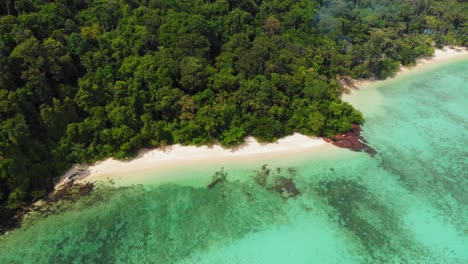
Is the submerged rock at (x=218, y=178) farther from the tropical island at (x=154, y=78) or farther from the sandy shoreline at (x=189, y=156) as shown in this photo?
the tropical island at (x=154, y=78)

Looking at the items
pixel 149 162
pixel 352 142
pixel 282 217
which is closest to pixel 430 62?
pixel 352 142

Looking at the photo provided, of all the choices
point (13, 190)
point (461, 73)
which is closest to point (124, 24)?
point (13, 190)

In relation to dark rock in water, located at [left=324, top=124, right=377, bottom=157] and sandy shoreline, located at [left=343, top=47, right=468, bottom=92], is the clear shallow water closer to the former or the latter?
dark rock in water, located at [left=324, top=124, right=377, bottom=157]

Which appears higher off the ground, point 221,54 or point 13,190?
point 221,54

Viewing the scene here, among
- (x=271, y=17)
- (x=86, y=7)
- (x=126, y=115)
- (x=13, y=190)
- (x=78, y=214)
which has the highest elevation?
(x=86, y=7)

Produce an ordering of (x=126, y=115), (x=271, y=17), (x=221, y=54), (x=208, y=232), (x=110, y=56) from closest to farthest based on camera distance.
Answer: (x=208, y=232) < (x=126, y=115) < (x=110, y=56) < (x=221, y=54) < (x=271, y=17)

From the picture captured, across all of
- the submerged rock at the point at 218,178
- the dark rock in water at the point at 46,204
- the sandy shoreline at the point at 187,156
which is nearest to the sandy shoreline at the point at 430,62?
the sandy shoreline at the point at 187,156

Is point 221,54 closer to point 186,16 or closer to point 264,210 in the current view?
point 186,16
